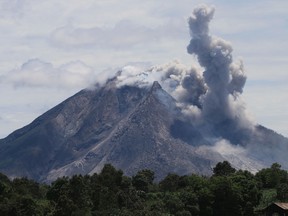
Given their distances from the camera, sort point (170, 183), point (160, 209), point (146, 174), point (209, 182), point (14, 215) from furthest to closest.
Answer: point (146, 174)
point (170, 183)
point (209, 182)
point (160, 209)
point (14, 215)

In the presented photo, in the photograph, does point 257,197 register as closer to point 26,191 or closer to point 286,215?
point 286,215

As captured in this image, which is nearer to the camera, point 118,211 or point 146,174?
point 118,211

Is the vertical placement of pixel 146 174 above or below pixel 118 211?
above

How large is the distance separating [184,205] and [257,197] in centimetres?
1632

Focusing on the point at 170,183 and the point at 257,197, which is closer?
the point at 257,197

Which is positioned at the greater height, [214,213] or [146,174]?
[146,174]

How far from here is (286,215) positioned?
10775 centimetres

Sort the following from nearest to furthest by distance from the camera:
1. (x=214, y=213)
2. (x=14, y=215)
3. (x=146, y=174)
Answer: (x=14, y=215) → (x=214, y=213) → (x=146, y=174)

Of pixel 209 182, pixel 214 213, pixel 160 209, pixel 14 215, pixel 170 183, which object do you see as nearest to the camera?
pixel 14 215

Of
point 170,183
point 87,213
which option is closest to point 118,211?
point 87,213

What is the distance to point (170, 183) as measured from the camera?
160875 mm

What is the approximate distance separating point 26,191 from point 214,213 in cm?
3513

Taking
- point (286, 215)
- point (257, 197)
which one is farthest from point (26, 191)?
point (286, 215)

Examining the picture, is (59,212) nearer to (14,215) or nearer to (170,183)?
(14,215)
